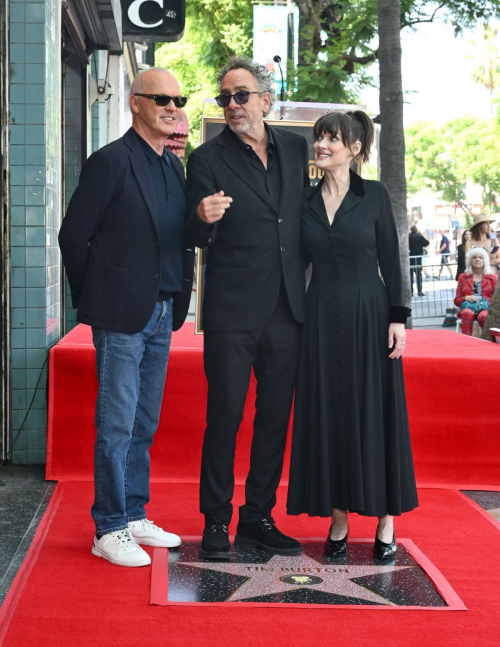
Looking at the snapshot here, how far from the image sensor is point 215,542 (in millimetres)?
4176

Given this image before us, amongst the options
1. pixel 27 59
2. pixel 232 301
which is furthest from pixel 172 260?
pixel 27 59

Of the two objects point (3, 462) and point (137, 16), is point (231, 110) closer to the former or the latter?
point (3, 462)

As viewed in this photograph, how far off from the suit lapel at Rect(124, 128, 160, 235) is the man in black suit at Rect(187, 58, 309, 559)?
19 centimetres

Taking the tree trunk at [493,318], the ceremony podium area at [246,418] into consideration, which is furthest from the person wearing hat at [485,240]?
the ceremony podium area at [246,418]

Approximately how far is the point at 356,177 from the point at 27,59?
8.87ft

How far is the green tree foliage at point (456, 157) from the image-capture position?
54094 mm

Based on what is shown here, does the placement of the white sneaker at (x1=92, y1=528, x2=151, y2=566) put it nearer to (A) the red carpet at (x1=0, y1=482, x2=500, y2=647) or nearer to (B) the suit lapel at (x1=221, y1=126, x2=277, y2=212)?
(A) the red carpet at (x1=0, y1=482, x2=500, y2=647)

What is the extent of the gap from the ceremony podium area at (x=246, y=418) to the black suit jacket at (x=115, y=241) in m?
1.53

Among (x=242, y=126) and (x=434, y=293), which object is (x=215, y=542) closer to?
(x=242, y=126)

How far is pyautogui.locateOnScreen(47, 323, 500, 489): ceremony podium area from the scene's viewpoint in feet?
18.2

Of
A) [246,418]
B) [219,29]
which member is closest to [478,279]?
[246,418]

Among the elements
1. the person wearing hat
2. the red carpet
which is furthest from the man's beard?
the person wearing hat

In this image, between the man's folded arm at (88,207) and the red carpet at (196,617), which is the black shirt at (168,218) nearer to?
the man's folded arm at (88,207)

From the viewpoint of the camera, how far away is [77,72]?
8.94m
